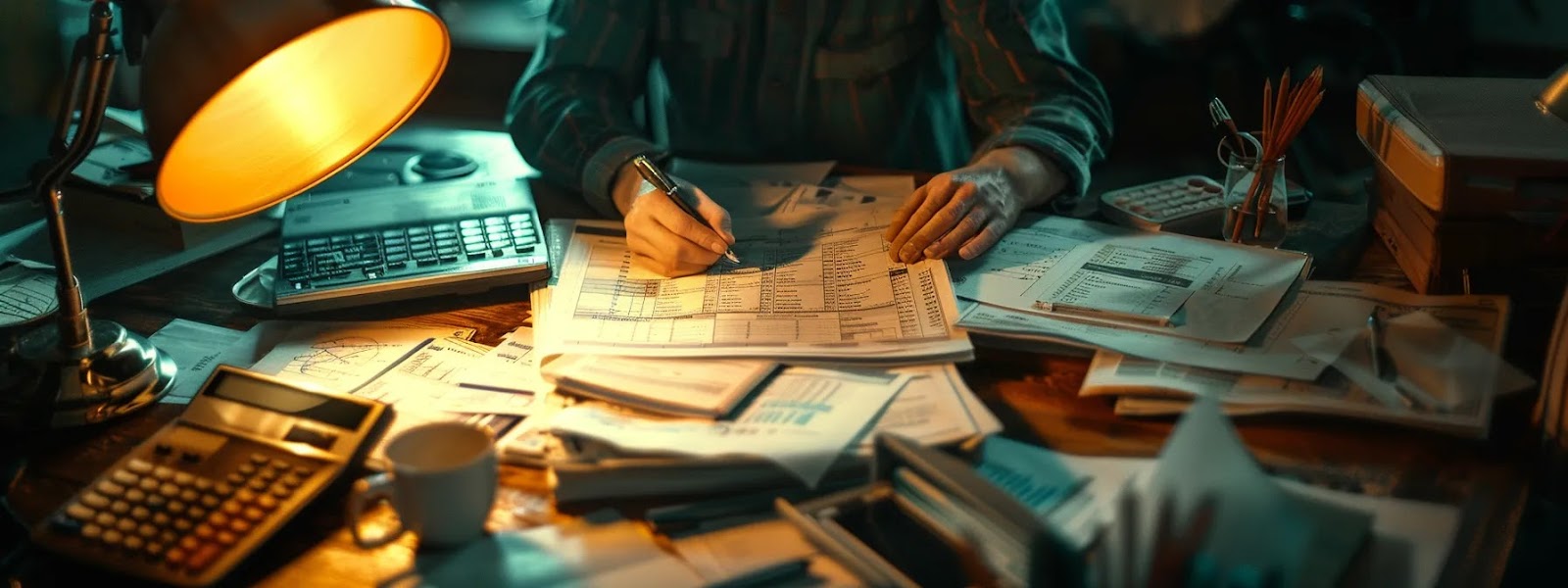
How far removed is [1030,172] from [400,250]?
651mm

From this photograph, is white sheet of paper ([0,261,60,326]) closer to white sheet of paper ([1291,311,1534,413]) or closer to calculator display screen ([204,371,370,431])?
calculator display screen ([204,371,370,431])

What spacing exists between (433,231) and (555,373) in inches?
13.7

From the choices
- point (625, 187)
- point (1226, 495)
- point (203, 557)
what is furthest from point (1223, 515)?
point (625, 187)

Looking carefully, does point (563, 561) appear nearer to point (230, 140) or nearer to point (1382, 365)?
point (230, 140)

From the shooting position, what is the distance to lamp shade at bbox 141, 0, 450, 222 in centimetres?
69

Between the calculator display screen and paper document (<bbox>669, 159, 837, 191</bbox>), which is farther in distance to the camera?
paper document (<bbox>669, 159, 837, 191</bbox>)

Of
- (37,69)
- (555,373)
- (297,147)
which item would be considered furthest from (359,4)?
(37,69)

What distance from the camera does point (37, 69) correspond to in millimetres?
1460

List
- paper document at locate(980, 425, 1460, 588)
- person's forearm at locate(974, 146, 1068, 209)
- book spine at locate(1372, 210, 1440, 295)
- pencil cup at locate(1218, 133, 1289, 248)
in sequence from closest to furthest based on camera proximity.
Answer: paper document at locate(980, 425, 1460, 588) → book spine at locate(1372, 210, 1440, 295) → pencil cup at locate(1218, 133, 1289, 248) → person's forearm at locate(974, 146, 1068, 209)

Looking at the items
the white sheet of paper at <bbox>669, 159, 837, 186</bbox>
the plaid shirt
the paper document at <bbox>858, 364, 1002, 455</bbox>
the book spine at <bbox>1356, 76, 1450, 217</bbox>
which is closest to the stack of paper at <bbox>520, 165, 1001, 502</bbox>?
the paper document at <bbox>858, 364, 1002, 455</bbox>

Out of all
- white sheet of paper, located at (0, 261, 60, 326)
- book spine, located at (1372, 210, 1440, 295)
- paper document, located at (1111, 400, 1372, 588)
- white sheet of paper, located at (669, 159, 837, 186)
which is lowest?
book spine, located at (1372, 210, 1440, 295)

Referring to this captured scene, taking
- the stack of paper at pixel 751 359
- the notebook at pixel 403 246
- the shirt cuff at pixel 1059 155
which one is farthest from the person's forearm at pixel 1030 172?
the notebook at pixel 403 246

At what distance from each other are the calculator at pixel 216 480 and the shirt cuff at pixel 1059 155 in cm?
74

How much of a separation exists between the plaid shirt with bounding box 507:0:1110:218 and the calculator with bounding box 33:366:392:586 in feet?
1.63
